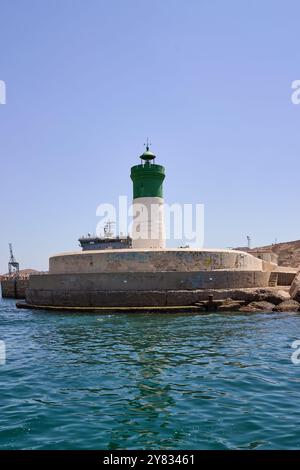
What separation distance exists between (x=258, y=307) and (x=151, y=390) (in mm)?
12932

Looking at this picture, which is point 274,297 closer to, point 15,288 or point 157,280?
point 157,280

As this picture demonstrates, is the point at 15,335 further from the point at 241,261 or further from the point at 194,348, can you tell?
the point at 241,261

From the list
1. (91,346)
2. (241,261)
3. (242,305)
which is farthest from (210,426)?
(241,261)

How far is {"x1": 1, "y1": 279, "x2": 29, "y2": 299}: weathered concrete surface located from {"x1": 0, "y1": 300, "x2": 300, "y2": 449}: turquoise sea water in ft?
82.1

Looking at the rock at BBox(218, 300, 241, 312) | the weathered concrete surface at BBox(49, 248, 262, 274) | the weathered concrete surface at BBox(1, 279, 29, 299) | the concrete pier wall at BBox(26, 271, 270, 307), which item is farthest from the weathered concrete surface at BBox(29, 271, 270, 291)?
the weathered concrete surface at BBox(1, 279, 29, 299)

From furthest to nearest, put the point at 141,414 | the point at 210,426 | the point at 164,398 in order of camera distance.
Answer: the point at 164,398 → the point at 141,414 → the point at 210,426

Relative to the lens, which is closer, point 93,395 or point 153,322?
point 93,395

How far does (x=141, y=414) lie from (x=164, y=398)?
77 cm

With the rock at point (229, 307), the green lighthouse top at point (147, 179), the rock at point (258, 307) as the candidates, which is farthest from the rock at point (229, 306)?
the green lighthouse top at point (147, 179)

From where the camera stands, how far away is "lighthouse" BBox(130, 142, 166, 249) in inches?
978

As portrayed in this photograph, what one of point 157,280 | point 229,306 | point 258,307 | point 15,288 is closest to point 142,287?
point 157,280

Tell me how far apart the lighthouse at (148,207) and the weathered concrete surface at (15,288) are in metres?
15.9

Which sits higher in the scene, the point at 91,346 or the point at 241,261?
the point at 241,261
